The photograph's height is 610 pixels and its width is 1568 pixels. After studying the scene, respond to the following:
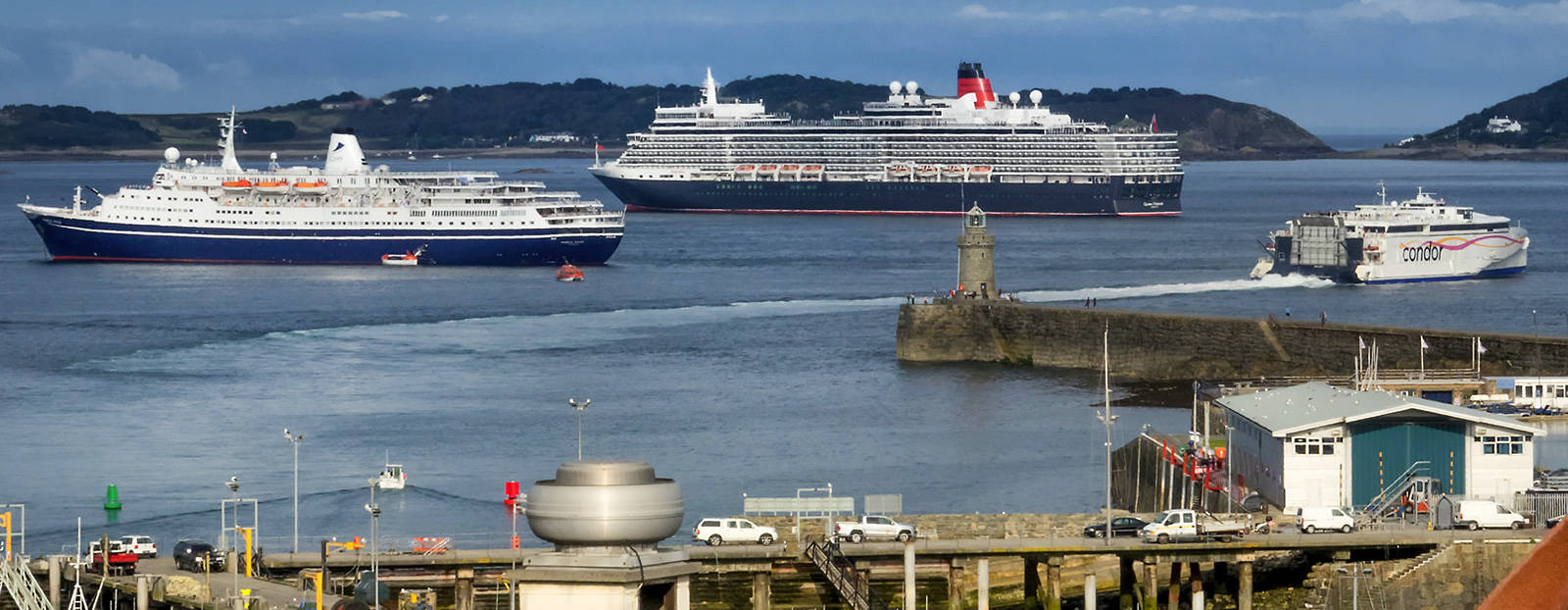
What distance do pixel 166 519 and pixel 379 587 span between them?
35.2ft

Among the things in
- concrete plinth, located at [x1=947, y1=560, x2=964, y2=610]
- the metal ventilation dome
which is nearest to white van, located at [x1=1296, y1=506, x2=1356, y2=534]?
concrete plinth, located at [x1=947, y1=560, x2=964, y2=610]

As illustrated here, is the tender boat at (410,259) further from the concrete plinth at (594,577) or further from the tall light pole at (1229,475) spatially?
the concrete plinth at (594,577)

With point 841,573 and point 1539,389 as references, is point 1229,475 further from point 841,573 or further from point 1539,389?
point 1539,389

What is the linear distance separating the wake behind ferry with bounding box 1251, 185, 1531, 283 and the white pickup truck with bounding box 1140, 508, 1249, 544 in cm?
4965

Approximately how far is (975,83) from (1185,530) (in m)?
103

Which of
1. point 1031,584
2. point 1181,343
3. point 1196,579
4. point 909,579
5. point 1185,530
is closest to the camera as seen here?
point 909,579

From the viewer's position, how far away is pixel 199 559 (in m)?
22.4

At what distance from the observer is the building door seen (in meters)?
24.1

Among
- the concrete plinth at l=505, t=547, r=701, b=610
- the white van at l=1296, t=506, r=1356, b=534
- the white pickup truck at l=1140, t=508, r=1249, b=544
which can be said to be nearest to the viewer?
the concrete plinth at l=505, t=547, r=701, b=610

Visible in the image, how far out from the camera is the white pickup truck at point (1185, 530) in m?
21.9

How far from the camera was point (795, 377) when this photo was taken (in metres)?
47.3

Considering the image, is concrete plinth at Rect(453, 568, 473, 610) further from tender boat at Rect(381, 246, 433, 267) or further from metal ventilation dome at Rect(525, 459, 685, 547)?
tender boat at Rect(381, 246, 433, 267)

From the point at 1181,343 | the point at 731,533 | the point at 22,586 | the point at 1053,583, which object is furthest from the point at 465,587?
the point at 1181,343

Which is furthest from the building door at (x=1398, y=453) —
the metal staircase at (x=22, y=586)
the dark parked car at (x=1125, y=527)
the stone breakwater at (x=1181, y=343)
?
the stone breakwater at (x=1181, y=343)
